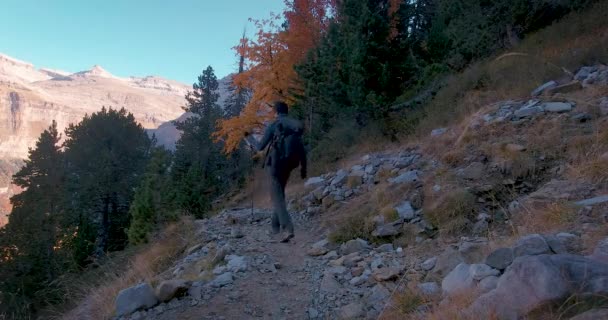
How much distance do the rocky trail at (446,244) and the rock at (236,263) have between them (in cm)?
2

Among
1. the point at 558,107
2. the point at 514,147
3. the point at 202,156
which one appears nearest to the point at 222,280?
the point at 514,147

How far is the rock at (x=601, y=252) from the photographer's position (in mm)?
2773

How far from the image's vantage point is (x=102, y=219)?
24.5 metres

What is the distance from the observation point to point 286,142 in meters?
6.26

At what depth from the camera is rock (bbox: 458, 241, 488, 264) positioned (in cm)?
385

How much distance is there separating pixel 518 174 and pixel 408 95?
1014 cm

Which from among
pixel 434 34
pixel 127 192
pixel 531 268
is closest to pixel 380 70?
pixel 434 34

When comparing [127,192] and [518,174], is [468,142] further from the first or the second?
[127,192]

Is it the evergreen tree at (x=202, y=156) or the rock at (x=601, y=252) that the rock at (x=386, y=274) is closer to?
the rock at (x=601, y=252)

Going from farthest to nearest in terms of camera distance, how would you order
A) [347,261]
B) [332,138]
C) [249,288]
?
[332,138] < [347,261] < [249,288]

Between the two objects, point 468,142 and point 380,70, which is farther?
point 380,70

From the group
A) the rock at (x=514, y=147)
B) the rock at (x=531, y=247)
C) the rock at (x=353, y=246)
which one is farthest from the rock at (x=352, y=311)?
the rock at (x=514, y=147)

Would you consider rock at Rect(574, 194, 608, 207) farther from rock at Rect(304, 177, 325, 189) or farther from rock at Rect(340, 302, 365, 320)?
rock at Rect(304, 177, 325, 189)

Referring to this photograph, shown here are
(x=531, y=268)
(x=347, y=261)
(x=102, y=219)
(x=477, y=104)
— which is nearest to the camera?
A: (x=531, y=268)
